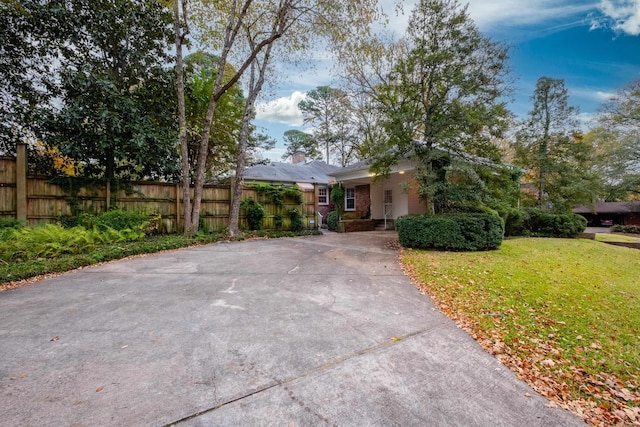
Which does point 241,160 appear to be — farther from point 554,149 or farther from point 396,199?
point 554,149

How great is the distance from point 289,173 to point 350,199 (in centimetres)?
501

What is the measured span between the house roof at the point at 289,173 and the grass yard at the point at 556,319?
11092mm

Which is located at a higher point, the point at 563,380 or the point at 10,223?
the point at 10,223

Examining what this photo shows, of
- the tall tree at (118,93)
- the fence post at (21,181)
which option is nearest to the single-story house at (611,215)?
the tall tree at (118,93)

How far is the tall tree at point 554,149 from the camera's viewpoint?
13.7m

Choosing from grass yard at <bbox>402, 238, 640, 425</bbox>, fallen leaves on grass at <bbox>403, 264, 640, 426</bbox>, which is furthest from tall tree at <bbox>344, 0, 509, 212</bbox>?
fallen leaves on grass at <bbox>403, 264, 640, 426</bbox>

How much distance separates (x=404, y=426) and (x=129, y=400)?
184cm

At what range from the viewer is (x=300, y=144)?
3222cm

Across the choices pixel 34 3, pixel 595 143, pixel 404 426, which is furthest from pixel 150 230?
pixel 595 143

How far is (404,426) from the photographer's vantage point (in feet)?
5.77

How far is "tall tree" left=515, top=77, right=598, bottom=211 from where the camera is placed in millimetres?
13664

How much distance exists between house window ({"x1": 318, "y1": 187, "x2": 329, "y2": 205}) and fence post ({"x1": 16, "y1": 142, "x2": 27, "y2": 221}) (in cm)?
1383

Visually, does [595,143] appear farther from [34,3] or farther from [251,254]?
[34,3]

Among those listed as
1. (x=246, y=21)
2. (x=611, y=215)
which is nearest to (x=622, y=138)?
(x=611, y=215)
